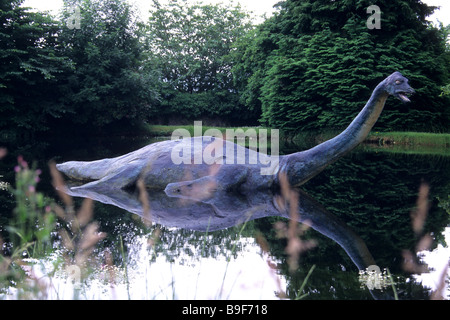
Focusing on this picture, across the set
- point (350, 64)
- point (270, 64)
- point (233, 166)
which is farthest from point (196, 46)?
point (233, 166)

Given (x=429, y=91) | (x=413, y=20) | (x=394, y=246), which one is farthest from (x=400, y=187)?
(x=413, y=20)

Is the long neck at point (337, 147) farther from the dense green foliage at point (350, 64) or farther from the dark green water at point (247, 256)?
the dense green foliage at point (350, 64)

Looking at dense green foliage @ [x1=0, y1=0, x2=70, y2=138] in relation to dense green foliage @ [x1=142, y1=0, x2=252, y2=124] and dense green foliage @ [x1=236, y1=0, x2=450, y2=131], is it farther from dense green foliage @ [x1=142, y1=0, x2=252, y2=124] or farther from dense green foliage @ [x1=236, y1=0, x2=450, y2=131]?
dense green foliage @ [x1=142, y1=0, x2=252, y2=124]

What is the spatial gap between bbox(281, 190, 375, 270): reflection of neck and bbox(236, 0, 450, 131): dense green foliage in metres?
16.3

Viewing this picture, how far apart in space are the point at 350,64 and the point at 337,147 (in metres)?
17.0

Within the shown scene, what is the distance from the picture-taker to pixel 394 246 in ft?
11.3

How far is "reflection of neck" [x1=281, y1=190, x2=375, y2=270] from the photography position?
314cm

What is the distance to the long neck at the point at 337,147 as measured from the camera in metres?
5.66

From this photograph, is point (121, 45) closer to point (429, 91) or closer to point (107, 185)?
point (429, 91)

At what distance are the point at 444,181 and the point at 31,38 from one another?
21433 mm

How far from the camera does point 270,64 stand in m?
26.8

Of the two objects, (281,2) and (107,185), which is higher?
(281,2)

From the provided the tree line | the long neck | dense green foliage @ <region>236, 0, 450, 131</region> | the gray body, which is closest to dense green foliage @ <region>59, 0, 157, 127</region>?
the tree line

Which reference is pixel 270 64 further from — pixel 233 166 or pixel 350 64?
pixel 233 166
